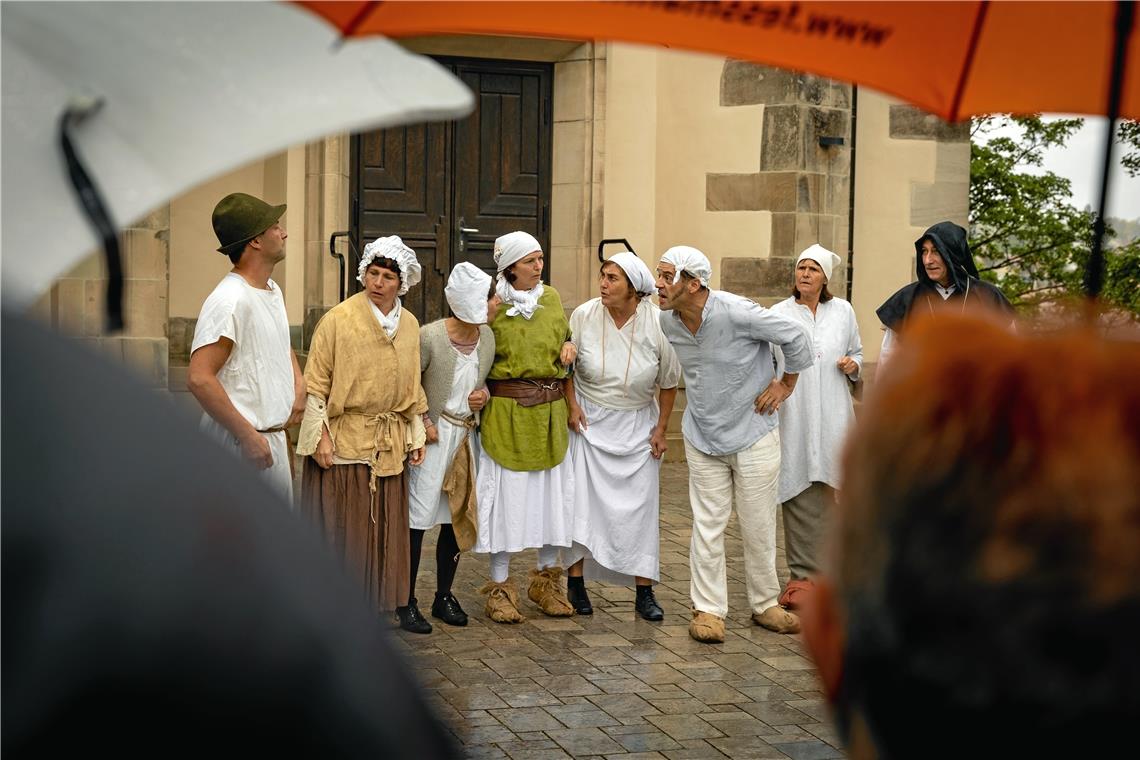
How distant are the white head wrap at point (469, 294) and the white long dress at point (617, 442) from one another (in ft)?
2.27

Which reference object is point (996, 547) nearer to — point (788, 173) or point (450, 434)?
point (450, 434)

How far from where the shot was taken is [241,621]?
2.39 feet

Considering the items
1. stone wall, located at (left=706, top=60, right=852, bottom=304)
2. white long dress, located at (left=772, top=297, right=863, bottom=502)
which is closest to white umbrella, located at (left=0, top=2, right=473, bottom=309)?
white long dress, located at (left=772, top=297, right=863, bottom=502)

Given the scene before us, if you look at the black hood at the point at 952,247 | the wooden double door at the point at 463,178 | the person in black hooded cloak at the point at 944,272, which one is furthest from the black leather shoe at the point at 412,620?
the wooden double door at the point at 463,178

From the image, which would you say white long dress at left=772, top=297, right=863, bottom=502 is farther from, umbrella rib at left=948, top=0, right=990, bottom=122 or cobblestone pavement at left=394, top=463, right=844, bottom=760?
umbrella rib at left=948, top=0, right=990, bottom=122

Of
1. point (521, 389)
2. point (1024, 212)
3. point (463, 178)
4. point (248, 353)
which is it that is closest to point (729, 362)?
point (521, 389)

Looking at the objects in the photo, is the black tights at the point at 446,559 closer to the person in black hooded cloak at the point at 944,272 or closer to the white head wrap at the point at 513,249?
the white head wrap at the point at 513,249

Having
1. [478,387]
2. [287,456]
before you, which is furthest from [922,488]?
[478,387]

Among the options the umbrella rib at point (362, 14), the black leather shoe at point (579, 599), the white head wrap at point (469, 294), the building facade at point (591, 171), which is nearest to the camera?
the umbrella rib at point (362, 14)

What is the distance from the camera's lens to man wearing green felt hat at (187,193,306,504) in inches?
242

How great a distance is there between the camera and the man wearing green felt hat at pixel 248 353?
20.1 feet

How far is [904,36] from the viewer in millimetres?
2934

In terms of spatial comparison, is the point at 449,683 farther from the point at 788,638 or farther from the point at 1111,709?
the point at 1111,709

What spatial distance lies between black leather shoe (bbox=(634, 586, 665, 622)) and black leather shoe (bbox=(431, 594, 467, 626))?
0.96 meters
